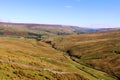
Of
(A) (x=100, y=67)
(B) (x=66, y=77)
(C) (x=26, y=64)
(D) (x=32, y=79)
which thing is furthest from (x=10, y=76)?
(A) (x=100, y=67)

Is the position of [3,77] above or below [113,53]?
above

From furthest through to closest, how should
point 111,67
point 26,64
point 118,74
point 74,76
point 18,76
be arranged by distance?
point 111,67, point 118,74, point 74,76, point 26,64, point 18,76

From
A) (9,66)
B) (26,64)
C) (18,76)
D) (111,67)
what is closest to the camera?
(18,76)

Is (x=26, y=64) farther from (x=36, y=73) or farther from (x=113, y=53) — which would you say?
(x=113, y=53)

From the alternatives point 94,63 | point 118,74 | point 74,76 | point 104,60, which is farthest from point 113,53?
point 74,76

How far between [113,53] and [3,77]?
12085cm

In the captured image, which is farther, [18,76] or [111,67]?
[111,67]

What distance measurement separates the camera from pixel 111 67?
122m

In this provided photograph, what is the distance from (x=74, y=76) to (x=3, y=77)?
24.2 meters

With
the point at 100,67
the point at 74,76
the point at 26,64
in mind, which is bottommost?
the point at 100,67

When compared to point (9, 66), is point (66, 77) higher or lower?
lower

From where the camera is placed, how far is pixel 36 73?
5225 cm

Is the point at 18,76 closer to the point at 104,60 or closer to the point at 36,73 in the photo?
the point at 36,73

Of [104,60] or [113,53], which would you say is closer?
A: [104,60]
